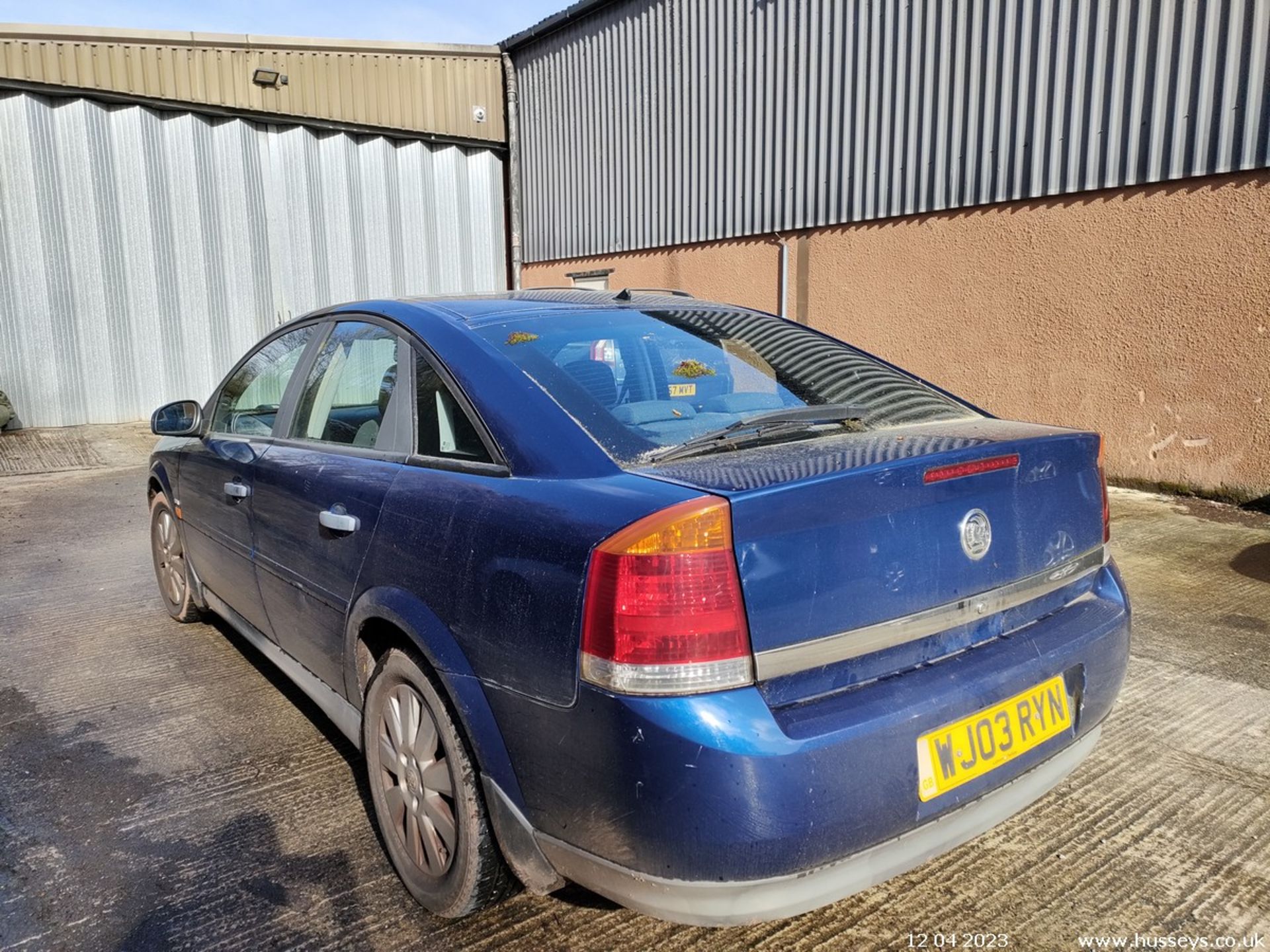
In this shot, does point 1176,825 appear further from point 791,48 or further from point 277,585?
point 791,48

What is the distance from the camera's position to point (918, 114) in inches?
332

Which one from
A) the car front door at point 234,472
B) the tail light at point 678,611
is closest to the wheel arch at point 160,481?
the car front door at point 234,472

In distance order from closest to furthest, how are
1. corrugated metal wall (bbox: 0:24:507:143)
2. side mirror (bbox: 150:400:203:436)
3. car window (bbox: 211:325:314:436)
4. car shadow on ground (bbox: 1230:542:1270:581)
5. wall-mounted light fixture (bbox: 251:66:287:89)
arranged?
car window (bbox: 211:325:314:436) < side mirror (bbox: 150:400:203:436) < car shadow on ground (bbox: 1230:542:1270:581) < corrugated metal wall (bbox: 0:24:507:143) < wall-mounted light fixture (bbox: 251:66:287:89)

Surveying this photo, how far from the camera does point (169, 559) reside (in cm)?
445

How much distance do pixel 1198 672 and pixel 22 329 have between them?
1175cm

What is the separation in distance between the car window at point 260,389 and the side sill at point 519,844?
6.00 feet

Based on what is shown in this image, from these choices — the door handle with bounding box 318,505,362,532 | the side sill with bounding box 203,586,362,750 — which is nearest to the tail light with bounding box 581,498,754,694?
the door handle with bounding box 318,505,362,532

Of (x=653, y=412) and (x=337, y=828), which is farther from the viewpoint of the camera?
(x=337, y=828)

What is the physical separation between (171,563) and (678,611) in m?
3.62

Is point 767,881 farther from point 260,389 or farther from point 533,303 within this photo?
point 260,389

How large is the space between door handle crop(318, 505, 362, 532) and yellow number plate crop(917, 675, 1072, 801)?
153cm

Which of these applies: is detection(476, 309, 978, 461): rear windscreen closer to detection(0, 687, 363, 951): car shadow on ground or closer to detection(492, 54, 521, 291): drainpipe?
detection(0, 687, 363, 951): car shadow on ground

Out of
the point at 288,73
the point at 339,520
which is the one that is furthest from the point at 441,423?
the point at 288,73

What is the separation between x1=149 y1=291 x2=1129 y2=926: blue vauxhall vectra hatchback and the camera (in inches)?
65.9
